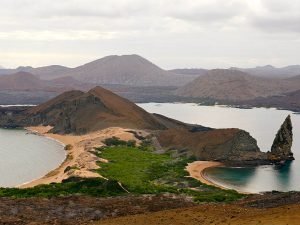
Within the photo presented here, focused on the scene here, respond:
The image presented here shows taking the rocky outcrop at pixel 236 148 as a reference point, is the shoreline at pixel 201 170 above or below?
below

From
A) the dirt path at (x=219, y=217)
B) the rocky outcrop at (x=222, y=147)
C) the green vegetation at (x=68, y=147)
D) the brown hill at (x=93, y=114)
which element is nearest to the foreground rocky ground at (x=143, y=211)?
the dirt path at (x=219, y=217)

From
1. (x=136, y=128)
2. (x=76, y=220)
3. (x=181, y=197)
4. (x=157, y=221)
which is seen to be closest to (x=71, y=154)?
(x=136, y=128)

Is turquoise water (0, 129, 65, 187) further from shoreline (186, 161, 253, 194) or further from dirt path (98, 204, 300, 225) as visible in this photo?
dirt path (98, 204, 300, 225)

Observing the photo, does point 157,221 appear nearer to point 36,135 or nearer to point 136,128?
point 136,128

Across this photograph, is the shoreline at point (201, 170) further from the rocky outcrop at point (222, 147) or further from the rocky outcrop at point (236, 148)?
the rocky outcrop at point (222, 147)

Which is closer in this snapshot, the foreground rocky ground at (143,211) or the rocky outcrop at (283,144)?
the foreground rocky ground at (143,211)

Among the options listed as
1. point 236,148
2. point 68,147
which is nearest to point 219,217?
point 236,148
